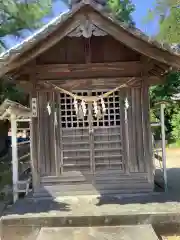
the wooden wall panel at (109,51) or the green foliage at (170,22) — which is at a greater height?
the green foliage at (170,22)

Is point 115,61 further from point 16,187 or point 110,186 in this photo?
point 16,187

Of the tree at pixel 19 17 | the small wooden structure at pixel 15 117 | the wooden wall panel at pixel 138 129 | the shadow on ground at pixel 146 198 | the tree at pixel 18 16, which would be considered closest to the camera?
the shadow on ground at pixel 146 198

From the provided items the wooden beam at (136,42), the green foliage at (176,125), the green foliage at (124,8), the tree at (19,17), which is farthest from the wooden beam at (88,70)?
the green foliage at (124,8)

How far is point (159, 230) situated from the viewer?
6.12 metres

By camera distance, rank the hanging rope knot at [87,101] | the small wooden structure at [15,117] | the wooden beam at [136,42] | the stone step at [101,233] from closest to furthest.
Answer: the stone step at [101,233] → the wooden beam at [136,42] → the hanging rope knot at [87,101] → the small wooden structure at [15,117]

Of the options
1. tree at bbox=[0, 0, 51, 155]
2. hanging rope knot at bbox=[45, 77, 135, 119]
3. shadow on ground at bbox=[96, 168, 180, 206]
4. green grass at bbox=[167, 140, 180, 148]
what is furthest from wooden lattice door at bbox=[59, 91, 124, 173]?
green grass at bbox=[167, 140, 180, 148]

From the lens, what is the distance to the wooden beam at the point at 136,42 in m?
6.74

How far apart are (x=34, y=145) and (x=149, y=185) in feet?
9.52

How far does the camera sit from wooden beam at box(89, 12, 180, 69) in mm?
6742

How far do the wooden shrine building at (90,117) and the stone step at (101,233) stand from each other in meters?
1.76

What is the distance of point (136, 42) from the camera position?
694cm

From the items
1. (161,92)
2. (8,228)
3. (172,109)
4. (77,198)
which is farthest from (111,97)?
(172,109)

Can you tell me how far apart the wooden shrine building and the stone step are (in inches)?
69.3

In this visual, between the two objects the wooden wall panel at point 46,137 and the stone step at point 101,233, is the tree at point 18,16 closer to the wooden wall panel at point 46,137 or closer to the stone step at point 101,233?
the wooden wall panel at point 46,137
